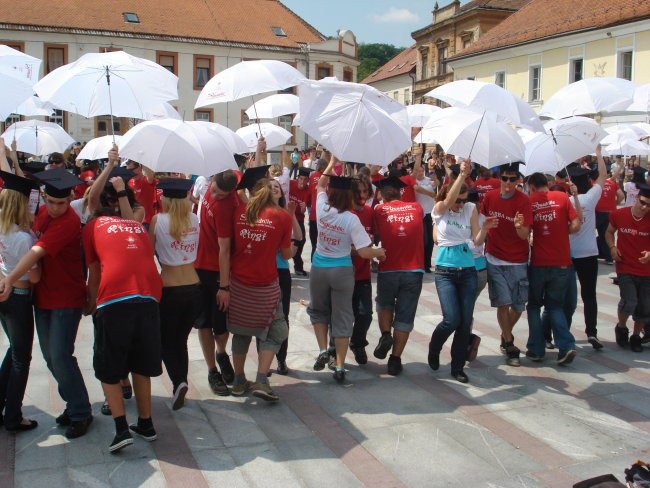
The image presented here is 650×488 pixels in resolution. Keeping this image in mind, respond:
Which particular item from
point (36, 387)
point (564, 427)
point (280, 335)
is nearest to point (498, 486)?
point (564, 427)

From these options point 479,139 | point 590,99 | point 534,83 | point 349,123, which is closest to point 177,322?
point 349,123

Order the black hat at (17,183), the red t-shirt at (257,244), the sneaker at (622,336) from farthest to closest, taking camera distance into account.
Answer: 1. the sneaker at (622,336)
2. the red t-shirt at (257,244)
3. the black hat at (17,183)

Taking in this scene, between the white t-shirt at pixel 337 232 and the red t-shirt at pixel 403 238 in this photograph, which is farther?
the red t-shirt at pixel 403 238

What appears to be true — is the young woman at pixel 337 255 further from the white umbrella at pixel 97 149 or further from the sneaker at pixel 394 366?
the white umbrella at pixel 97 149

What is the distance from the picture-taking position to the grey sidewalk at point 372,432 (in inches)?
170

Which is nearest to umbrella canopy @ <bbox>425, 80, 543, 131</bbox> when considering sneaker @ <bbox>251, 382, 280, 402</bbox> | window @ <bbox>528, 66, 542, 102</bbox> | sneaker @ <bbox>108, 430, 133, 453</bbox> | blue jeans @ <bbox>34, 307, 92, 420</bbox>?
sneaker @ <bbox>251, 382, 280, 402</bbox>

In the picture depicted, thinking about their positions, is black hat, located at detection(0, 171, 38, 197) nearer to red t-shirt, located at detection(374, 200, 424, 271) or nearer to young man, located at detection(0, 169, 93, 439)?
young man, located at detection(0, 169, 93, 439)

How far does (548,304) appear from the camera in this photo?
671 centimetres

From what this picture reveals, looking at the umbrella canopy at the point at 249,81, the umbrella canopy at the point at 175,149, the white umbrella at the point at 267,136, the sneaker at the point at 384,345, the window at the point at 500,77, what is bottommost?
the sneaker at the point at 384,345

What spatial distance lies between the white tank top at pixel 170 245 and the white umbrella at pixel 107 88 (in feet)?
5.57

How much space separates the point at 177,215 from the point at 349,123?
5.11 ft

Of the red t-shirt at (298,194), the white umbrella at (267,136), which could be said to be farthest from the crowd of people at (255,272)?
the white umbrella at (267,136)

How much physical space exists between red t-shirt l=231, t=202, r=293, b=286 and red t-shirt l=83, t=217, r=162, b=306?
3.00 feet

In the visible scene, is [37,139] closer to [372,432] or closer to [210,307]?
[210,307]
